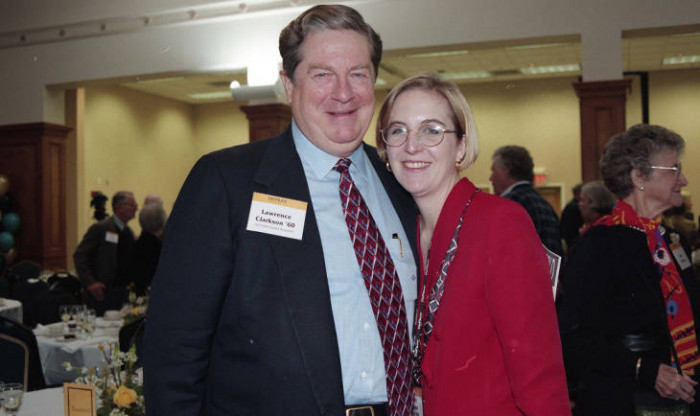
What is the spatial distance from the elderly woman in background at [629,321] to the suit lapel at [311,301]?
3.94ft

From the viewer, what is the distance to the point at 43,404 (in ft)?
8.20

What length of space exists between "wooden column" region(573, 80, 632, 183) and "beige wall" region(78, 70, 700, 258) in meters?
5.72

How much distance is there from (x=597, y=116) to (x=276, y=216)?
655 cm

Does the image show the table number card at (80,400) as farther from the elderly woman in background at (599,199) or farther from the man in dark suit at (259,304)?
the elderly woman in background at (599,199)

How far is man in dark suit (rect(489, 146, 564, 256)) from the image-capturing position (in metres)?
4.54

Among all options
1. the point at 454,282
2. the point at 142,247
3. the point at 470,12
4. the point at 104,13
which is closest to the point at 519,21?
the point at 470,12

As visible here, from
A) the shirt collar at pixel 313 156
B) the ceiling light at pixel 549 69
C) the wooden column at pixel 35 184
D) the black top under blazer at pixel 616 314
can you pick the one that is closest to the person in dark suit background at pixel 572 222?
the ceiling light at pixel 549 69

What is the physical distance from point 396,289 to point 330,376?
31cm

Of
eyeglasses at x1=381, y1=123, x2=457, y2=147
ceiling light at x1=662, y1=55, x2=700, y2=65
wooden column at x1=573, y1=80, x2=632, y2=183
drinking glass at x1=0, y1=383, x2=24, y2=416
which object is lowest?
drinking glass at x1=0, y1=383, x2=24, y2=416

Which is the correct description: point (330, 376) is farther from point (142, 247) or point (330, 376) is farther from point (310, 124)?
point (142, 247)

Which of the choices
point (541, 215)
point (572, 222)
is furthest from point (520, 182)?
point (572, 222)

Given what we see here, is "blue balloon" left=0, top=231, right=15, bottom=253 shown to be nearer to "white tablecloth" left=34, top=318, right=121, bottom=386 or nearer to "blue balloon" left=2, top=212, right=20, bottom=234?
"blue balloon" left=2, top=212, right=20, bottom=234

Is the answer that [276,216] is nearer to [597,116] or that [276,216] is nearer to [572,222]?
[597,116]

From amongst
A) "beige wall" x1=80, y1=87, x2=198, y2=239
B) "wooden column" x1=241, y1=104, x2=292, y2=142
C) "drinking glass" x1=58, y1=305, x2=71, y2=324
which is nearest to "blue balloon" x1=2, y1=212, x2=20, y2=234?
"beige wall" x1=80, y1=87, x2=198, y2=239
